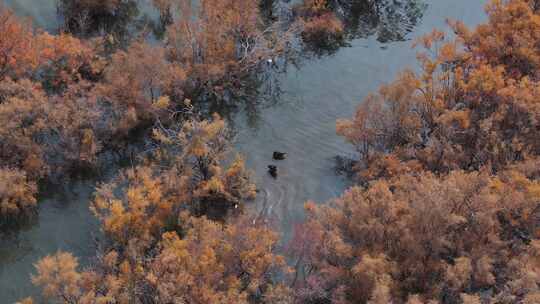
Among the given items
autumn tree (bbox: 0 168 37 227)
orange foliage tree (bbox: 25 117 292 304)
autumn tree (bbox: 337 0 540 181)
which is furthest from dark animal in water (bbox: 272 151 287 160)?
autumn tree (bbox: 0 168 37 227)

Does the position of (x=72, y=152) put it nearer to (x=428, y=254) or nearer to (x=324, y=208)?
(x=324, y=208)

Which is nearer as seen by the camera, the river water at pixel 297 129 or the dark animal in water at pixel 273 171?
the river water at pixel 297 129

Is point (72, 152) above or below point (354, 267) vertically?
Result: above

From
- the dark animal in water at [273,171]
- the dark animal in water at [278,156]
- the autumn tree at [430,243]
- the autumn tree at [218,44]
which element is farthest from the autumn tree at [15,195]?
the autumn tree at [430,243]

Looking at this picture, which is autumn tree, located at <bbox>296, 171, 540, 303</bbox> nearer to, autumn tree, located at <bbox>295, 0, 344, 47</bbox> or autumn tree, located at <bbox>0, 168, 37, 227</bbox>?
autumn tree, located at <bbox>0, 168, 37, 227</bbox>

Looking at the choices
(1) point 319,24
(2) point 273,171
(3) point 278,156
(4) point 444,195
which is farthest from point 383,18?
(4) point 444,195

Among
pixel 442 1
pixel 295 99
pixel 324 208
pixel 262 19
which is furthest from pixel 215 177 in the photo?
pixel 442 1

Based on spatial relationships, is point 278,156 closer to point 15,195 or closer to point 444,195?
point 444,195

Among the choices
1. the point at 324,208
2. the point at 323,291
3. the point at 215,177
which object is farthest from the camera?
the point at 215,177

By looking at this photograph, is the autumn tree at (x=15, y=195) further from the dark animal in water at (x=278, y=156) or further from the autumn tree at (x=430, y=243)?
the autumn tree at (x=430, y=243)
